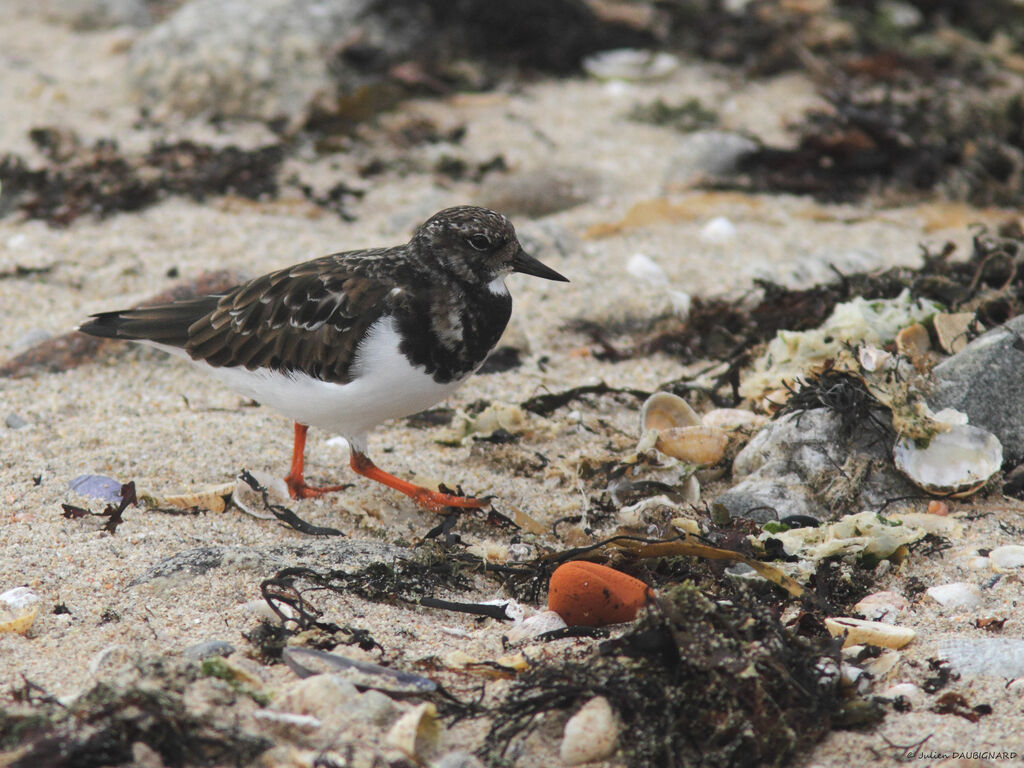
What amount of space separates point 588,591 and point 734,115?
4.93m

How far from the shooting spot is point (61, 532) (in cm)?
312

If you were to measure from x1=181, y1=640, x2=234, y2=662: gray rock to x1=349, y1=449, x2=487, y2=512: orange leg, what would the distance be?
1.15m

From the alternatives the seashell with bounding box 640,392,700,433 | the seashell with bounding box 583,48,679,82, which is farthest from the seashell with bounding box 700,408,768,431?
the seashell with bounding box 583,48,679,82

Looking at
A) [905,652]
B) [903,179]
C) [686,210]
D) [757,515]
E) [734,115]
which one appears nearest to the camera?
[905,652]

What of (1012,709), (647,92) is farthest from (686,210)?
(1012,709)

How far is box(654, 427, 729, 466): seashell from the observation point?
12.0ft

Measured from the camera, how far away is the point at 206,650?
2465mm

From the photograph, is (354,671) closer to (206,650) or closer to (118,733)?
(206,650)

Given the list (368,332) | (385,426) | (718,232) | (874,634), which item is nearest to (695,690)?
(874,634)

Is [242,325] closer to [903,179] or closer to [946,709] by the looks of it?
[946,709]

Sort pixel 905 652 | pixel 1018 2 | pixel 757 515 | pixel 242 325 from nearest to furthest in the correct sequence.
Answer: pixel 905 652 < pixel 757 515 < pixel 242 325 < pixel 1018 2

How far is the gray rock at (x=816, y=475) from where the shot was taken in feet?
11.0

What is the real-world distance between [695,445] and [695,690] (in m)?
1.50

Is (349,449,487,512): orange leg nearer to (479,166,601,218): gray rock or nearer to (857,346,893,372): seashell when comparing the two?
(857,346,893,372): seashell
